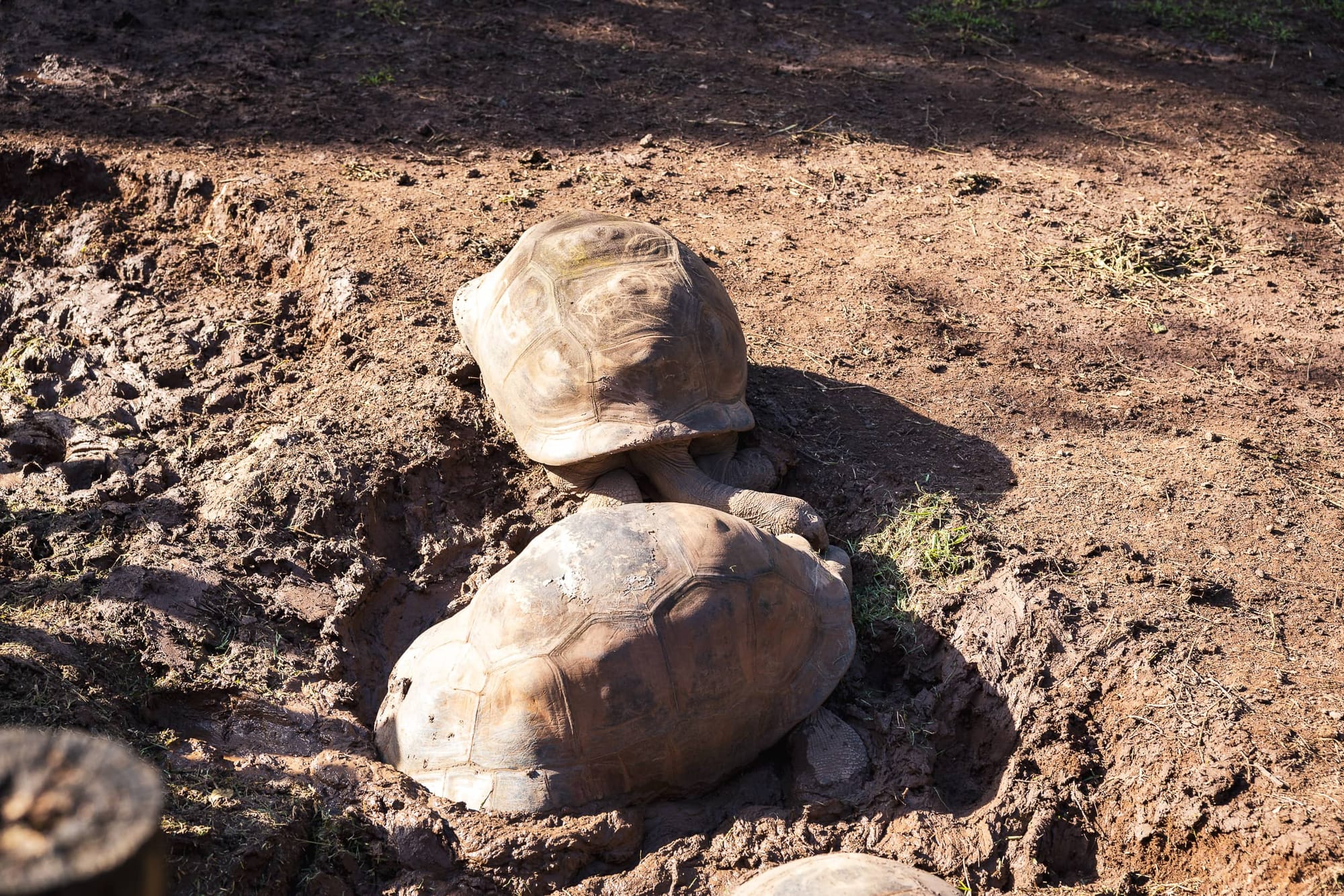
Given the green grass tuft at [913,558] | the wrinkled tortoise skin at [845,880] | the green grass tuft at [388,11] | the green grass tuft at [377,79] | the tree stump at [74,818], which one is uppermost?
the tree stump at [74,818]

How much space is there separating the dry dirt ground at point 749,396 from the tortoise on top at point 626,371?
1.05 feet

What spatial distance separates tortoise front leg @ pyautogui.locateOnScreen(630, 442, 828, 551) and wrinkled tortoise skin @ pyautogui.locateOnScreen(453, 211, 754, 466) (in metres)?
0.18

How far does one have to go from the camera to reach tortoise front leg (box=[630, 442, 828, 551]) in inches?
173

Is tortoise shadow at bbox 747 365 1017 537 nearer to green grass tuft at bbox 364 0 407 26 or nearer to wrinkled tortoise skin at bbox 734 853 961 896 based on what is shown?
wrinkled tortoise skin at bbox 734 853 961 896

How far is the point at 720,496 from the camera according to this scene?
4574mm

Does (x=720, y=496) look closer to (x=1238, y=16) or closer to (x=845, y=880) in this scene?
(x=845, y=880)

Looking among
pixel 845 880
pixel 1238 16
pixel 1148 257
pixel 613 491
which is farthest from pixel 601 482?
pixel 1238 16

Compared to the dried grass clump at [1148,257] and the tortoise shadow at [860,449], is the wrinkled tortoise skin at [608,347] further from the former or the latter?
the dried grass clump at [1148,257]

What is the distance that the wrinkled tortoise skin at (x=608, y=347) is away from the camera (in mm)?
4473

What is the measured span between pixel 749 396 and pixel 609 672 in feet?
6.93

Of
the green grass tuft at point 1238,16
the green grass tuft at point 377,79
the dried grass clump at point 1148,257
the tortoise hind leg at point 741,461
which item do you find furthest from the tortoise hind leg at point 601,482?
the green grass tuft at point 1238,16

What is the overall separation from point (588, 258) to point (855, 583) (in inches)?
69.4

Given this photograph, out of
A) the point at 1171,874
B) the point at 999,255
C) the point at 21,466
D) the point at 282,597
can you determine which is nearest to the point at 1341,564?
the point at 1171,874

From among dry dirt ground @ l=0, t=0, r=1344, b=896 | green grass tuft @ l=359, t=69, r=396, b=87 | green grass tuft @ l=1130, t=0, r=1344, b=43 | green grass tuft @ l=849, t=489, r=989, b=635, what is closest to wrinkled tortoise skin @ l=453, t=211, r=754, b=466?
dry dirt ground @ l=0, t=0, r=1344, b=896
